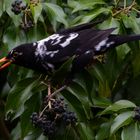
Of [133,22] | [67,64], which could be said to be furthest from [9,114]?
[133,22]

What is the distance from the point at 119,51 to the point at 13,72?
1.89 feet

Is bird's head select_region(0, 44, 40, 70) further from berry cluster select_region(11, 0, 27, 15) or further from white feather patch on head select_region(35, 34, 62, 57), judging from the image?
berry cluster select_region(11, 0, 27, 15)

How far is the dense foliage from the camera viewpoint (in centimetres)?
231

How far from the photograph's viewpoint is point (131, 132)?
2.13 meters

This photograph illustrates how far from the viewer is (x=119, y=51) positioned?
2588 mm

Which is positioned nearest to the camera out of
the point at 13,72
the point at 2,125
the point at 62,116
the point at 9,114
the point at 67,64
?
the point at 62,116

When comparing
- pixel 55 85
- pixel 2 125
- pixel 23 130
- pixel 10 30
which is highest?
pixel 10 30

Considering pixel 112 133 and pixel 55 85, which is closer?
pixel 112 133

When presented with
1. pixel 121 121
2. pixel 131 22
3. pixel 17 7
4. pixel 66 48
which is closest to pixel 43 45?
pixel 66 48

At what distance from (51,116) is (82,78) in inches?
16.4

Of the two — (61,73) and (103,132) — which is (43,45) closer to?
(61,73)

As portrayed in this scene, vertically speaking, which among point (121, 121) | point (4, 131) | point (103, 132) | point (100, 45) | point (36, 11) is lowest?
point (4, 131)

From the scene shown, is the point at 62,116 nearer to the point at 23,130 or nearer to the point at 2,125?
the point at 23,130

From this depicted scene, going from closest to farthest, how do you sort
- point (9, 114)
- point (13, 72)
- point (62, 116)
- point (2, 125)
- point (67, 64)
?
1. point (62, 116)
2. point (67, 64)
3. point (9, 114)
4. point (13, 72)
5. point (2, 125)
